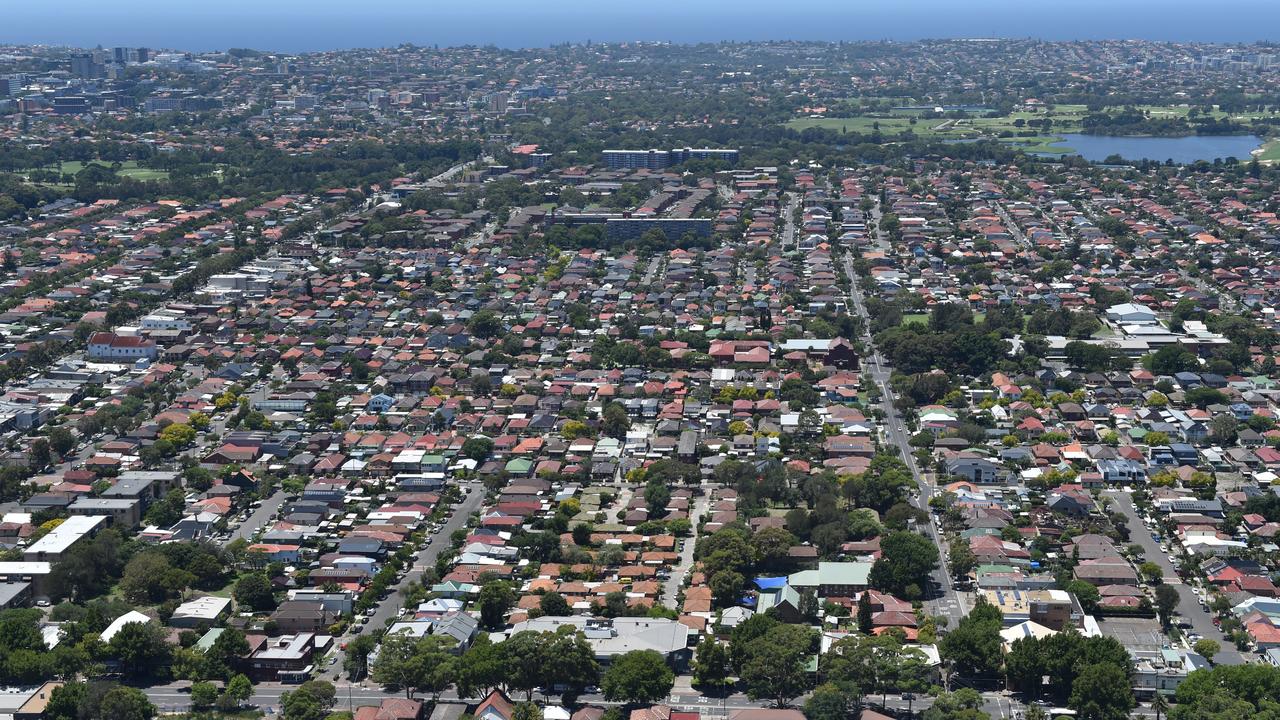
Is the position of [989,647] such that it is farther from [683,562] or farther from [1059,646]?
[683,562]

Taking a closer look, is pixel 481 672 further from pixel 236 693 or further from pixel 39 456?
pixel 39 456

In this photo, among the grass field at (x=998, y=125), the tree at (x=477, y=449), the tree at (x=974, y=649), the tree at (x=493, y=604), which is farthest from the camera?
the grass field at (x=998, y=125)

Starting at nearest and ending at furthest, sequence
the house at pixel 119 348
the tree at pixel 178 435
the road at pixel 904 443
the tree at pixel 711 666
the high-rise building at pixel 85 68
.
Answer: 1. the tree at pixel 711 666
2. the road at pixel 904 443
3. the tree at pixel 178 435
4. the house at pixel 119 348
5. the high-rise building at pixel 85 68

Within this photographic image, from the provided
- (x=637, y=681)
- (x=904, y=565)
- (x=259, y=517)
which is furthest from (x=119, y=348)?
(x=637, y=681)

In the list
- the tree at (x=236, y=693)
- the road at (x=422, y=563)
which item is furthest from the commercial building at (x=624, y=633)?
the tree at (x=236, y=693)

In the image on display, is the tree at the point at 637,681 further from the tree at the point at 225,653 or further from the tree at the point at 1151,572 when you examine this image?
the tree at the point at 1151,572

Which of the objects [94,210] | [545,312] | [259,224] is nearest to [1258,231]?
[545,312]

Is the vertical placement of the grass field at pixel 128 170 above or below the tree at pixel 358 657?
below
